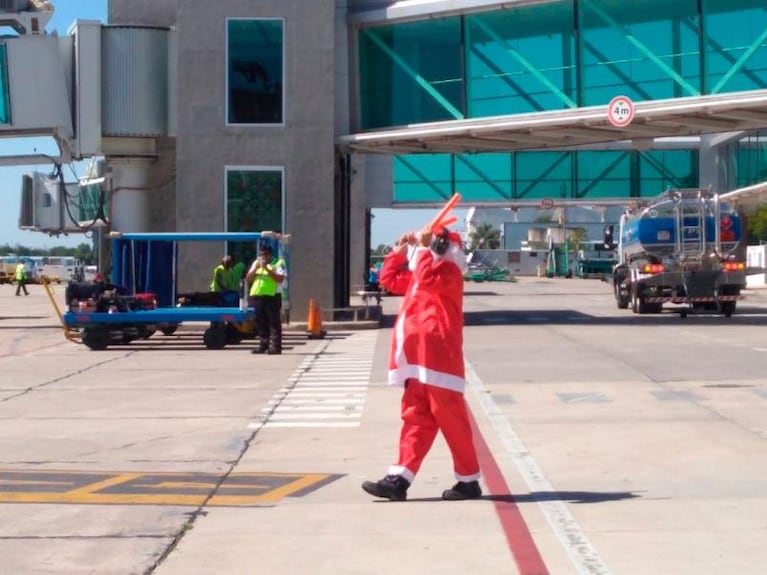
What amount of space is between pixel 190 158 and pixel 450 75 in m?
6.33

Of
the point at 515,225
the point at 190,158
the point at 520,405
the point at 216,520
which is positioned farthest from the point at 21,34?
the point at 515,225

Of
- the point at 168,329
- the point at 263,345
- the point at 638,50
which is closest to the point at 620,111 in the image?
the point at 638,50

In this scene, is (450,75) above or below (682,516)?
above

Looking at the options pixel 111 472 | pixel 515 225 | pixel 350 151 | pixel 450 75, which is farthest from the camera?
pixel 515 225

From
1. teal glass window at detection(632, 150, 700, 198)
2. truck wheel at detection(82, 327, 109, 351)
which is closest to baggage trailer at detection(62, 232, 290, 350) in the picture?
truck wheel at detection(82, 327, 109, 351)

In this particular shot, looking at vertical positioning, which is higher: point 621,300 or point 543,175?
point 543,175

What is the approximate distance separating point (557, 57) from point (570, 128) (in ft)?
5.20

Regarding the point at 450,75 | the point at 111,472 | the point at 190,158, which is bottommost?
the point at 111,472

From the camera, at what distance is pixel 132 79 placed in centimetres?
2853

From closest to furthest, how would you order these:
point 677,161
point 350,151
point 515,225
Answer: point 350,151 → point 677,161 → point 515,225

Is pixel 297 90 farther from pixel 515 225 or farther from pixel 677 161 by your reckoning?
pixel 515 225

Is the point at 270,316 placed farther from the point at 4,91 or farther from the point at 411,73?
the point at 4,91

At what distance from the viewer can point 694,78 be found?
24797mm

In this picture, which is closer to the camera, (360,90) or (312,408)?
(312,408)
